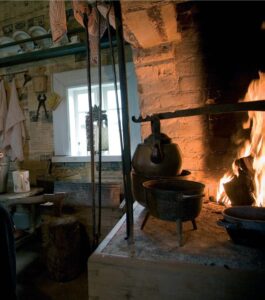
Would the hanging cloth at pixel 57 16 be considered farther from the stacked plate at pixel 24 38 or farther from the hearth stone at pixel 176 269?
the stacked plate at pixel 24 38

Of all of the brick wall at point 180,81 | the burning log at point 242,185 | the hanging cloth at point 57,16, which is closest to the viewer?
the hanging cloth at point 57,16

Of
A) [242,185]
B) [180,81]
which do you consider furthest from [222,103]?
[242,185]

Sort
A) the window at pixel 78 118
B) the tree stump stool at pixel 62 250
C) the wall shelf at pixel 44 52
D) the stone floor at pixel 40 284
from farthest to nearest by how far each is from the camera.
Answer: the window at pixel 78 118
the wall shelf at pixel 44 52
the tree stump stool at pixel 62 250
the stone floor at pixel 40 284

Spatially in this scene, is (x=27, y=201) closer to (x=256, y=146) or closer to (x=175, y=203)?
(x=175, y=203)

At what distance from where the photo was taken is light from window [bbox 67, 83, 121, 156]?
255 centimetres

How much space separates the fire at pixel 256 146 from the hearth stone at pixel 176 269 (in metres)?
0.54

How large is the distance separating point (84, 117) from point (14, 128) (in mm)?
821

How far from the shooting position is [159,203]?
91 cm

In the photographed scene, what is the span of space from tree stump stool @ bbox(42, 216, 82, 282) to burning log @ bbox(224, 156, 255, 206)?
1.36m

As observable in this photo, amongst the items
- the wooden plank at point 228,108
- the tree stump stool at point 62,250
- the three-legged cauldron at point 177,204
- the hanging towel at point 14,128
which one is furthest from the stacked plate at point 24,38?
the three-legged cauldron at point 177,204

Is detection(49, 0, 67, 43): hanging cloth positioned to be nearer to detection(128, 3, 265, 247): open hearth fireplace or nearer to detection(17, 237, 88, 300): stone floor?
detection(128, 3, 265, 247): open hearth fireplace

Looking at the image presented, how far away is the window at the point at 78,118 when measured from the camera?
95.6 inches

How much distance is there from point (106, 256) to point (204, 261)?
36 cm

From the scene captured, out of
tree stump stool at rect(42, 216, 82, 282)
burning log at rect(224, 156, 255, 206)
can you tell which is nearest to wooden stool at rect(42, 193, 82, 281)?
tree stump stool at rect(42, 216, 82, 282)
